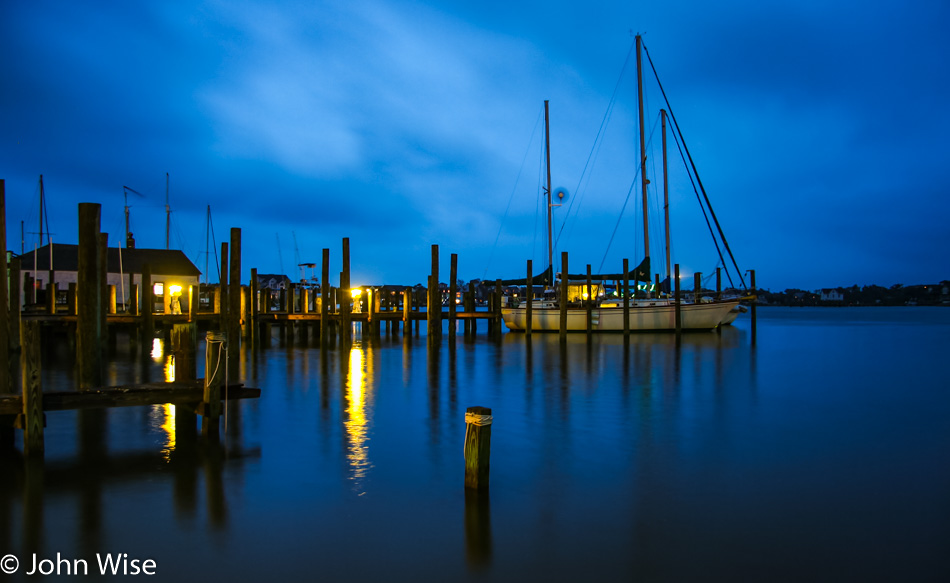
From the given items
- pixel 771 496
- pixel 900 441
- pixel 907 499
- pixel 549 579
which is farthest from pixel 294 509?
pixel 900 441

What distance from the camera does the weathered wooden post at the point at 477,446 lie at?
6535 millimetres

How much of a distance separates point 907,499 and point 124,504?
8575 millimetres

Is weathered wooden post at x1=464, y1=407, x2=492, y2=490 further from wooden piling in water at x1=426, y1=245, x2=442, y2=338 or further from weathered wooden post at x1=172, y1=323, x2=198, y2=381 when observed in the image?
wooden piling in water at x1=426, y1=245, x2=442, y2=338

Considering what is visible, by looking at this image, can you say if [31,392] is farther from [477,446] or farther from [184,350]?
[477,446]

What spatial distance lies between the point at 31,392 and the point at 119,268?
46.5m

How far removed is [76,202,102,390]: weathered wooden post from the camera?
30.8 feet

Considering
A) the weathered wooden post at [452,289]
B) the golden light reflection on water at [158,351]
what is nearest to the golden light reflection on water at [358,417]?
the golden light reflection on water at [158,351]

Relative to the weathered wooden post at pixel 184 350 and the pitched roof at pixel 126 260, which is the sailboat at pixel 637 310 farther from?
the pitched roof at pixel 126 260

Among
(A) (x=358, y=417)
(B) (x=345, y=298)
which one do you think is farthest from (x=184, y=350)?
(B) (x=345, y=298)

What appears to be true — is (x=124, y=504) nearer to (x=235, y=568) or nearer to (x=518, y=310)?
(x=235, y=568)

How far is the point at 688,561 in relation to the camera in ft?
18.3

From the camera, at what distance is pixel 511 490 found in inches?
294

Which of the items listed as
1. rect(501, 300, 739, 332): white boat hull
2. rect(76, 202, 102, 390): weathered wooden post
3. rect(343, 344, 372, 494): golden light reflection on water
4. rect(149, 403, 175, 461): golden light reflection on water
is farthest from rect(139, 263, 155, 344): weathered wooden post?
rect(501, 300, 739, 332): white boat hull

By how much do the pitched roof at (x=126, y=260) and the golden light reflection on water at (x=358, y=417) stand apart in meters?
32.1
